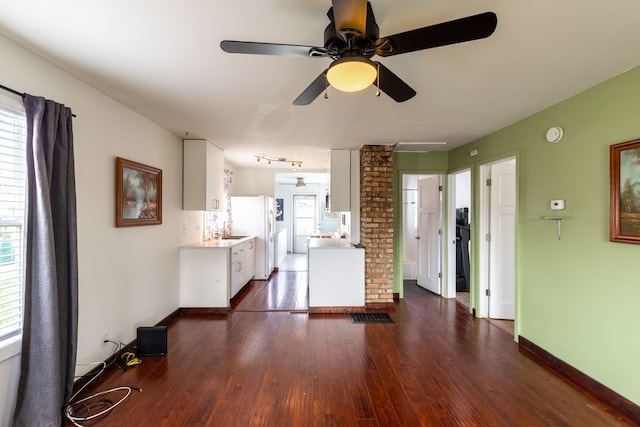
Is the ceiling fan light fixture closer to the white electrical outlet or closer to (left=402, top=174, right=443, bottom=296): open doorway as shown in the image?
the white electrical outlet

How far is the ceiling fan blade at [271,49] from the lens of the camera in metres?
1.32

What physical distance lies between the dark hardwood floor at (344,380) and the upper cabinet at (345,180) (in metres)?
1.72

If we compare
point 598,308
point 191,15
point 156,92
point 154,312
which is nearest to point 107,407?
point 154,312

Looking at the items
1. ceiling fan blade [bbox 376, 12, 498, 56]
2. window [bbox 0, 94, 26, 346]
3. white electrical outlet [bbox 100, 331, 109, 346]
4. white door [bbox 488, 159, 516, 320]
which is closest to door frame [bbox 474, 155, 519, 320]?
white door [bbox 488, 159, 516, 320]

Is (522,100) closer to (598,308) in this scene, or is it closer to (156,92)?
(598,308)

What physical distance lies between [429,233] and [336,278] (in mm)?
2003

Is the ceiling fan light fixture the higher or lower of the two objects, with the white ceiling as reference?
lower

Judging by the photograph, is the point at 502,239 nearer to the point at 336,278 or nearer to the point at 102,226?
the point at 336,278

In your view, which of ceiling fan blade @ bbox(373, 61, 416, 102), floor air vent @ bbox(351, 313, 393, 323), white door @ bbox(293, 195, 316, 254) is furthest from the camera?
white door @ bbox(293, 195, 316, 254)

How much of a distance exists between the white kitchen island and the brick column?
17 cm

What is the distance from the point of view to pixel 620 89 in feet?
6.81

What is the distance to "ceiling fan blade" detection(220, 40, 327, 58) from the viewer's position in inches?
52.1

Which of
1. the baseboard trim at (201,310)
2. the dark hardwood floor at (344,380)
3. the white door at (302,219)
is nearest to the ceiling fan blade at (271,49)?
the dark hardwood floor at (344,380)

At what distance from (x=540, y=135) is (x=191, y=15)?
10.1 ft
